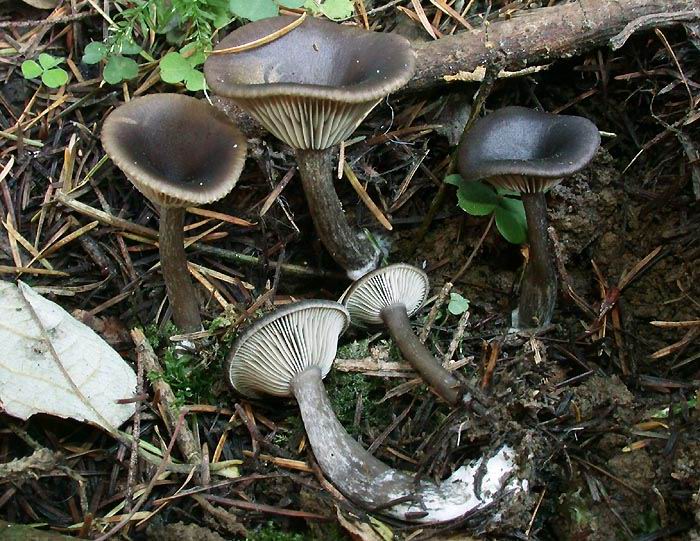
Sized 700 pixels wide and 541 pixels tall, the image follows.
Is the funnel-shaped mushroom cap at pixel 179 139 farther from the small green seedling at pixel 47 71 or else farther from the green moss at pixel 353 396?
the green moss at pixel 353 396

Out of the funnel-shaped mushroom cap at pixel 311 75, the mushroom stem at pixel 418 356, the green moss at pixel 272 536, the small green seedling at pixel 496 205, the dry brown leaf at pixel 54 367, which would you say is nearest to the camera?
the funnel-shaped mushroom cap at pixel 311 75

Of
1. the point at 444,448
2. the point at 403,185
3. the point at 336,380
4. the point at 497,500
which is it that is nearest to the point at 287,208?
the point at 403,185

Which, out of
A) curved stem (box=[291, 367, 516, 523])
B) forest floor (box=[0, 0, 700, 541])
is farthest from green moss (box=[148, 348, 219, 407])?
curved stem (box=[291, 367, 516, 523])

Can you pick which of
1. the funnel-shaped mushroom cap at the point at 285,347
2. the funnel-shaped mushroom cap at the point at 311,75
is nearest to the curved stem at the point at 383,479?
the funnel-shaped mushroom cap at the point at 285,347

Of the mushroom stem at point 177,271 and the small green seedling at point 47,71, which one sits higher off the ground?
the small green seedling at point 47,71

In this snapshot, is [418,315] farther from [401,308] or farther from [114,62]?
[114,62]

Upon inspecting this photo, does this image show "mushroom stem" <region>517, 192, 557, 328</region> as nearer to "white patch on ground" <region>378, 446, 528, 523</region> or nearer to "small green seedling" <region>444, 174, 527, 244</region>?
"small green seedling" <region>444, 174, 527, 244</region>
